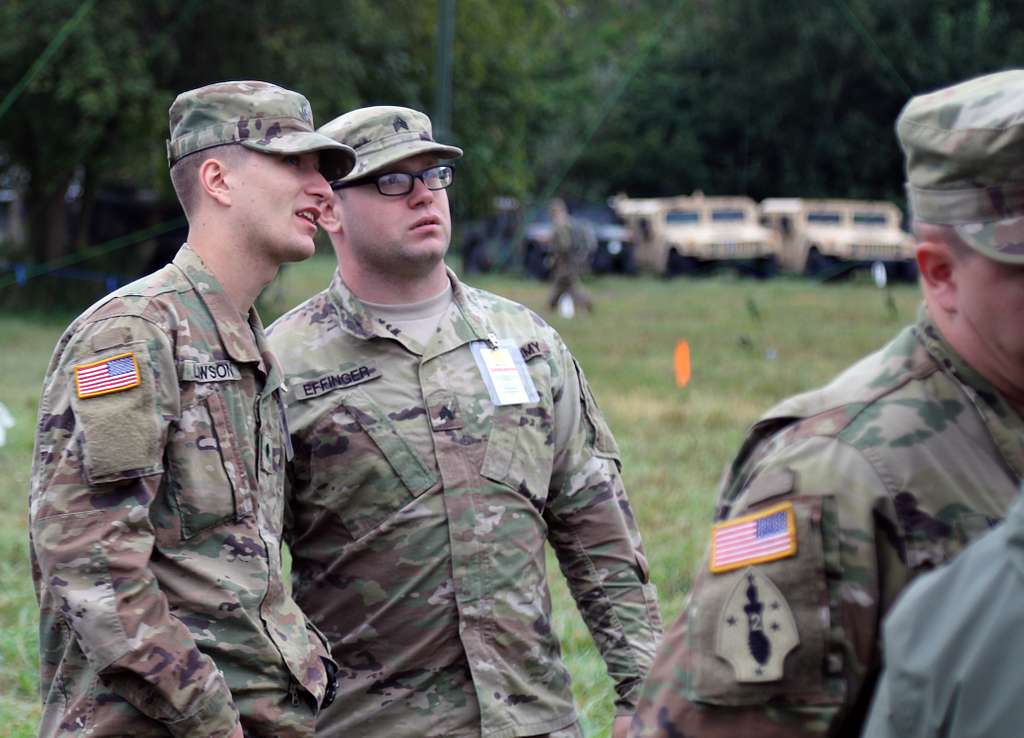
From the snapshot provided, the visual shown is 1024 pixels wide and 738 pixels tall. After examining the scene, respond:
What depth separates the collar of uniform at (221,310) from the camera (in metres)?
2.82

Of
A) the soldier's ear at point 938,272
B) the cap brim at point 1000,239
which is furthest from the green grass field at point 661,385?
the cap brim at point 1000,239

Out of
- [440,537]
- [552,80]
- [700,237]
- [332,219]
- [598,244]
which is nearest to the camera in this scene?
[440,537]

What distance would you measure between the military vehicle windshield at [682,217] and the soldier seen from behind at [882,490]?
2903 centimetres

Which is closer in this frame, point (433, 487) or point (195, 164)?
point (195, 164)

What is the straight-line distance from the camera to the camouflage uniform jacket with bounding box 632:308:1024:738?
5.82 feet

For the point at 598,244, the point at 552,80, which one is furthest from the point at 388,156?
the point at 552,80

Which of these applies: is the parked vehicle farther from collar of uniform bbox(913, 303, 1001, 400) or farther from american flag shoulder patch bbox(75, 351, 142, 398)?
collar of uniform bbox(913, 303, 1001, 400)

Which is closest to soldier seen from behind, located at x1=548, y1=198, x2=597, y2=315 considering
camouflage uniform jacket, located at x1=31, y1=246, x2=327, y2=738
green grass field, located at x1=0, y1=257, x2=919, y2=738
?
green grass field, located at x1=0, y1=257, x2=919, y2=738

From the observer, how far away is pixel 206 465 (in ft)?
8.85

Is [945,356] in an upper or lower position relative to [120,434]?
upper

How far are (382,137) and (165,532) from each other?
1.20 m

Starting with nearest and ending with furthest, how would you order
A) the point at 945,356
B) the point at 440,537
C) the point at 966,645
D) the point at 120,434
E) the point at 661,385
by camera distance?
the point at 966,645 → the point at 945,356 → the point at 120,434 → the point at 440,537 → the point at 661,385

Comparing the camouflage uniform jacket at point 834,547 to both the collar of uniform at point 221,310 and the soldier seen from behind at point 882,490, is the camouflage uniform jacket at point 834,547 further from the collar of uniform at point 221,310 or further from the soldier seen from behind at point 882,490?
the collar of uniform at point 221,310

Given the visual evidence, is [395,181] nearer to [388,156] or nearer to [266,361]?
[388,156]
